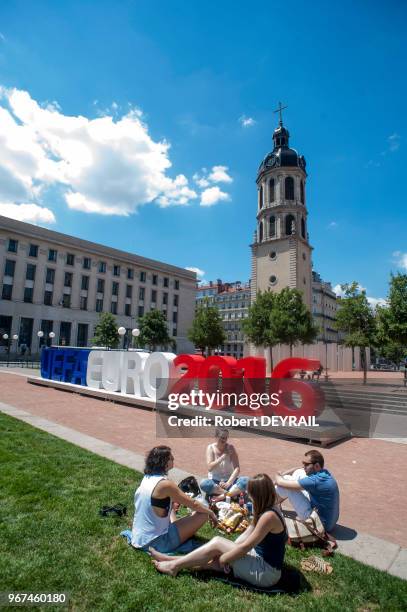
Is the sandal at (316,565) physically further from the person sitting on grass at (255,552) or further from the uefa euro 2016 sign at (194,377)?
the uefa euro 2016 sign at (194,377)

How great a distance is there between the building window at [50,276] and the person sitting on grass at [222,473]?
5156 cm

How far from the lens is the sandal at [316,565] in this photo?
352cm

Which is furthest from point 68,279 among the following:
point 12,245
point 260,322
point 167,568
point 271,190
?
point 167,568

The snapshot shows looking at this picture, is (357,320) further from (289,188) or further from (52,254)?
(52,254)

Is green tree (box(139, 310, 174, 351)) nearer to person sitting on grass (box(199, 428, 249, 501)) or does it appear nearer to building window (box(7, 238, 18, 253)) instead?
building window (box(7, 238, 18, 253))

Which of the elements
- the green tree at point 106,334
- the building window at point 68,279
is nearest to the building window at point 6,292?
the building window at point 68,279

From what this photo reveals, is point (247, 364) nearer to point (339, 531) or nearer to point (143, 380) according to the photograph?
point (143, 380)

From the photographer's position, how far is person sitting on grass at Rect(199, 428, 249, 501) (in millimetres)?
4949

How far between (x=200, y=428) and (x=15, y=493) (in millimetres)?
6453

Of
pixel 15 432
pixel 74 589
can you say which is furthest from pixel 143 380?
pixel 74 589

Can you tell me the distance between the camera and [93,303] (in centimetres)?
5625

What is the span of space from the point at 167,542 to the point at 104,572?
2.17 feet

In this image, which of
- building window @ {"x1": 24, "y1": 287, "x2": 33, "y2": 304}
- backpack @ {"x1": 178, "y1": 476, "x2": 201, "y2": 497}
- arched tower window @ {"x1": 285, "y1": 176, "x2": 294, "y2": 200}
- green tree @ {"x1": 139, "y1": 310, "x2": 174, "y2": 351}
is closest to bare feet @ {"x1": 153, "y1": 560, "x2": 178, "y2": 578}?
backpack @ {"x1": 178, "y1": 476, "x2": 201, "y2": 497}

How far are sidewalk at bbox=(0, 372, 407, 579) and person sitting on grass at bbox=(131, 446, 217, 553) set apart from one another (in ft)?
6.07
